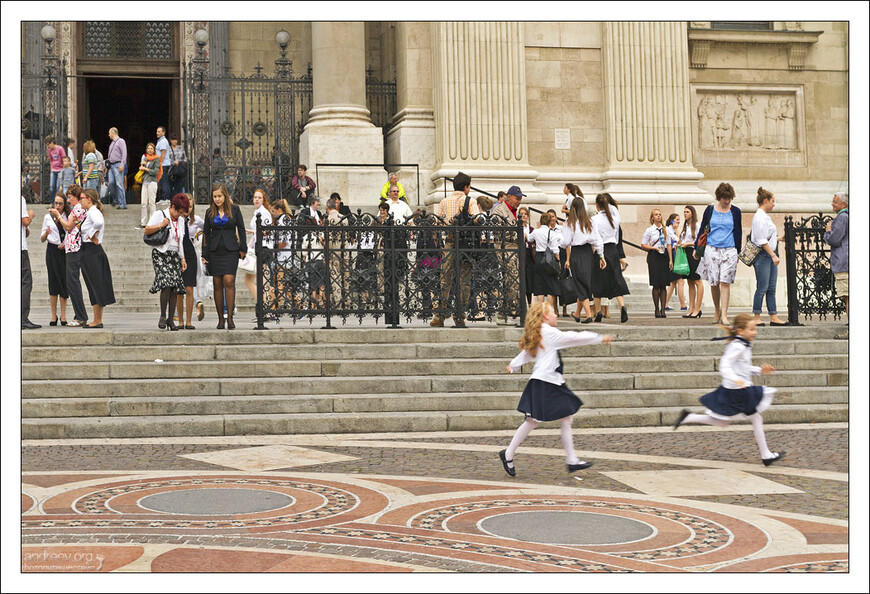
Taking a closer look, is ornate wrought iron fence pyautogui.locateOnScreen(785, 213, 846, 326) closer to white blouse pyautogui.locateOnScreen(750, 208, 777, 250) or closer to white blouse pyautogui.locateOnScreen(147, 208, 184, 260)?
white blouse pyautogui.locateOnScreen(750, 208, 777, 250)

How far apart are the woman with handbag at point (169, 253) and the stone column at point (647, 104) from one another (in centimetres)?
1190

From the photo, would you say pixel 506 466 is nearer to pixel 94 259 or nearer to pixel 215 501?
pixel 215 501

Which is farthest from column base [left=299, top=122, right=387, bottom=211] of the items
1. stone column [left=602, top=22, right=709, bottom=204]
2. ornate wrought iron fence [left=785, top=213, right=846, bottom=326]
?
ornate wrought iron fence [left=785, top=213, right=846, bottom=326]

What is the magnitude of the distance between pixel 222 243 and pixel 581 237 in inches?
181

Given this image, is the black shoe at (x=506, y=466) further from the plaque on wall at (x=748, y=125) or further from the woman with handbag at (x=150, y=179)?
the plaque on wall at (x=748, y=125)

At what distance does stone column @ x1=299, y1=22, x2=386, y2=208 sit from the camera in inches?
886

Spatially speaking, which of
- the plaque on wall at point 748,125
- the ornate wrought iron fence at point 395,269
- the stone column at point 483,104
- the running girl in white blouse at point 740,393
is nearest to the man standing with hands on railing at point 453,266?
the ornate wrought iron fence at point 395,269

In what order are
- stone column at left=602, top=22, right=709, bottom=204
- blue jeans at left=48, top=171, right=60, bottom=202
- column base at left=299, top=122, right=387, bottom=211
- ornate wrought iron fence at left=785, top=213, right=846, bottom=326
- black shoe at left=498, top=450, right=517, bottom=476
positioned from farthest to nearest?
stone column at left=602, top=22, right=709, bottom=204
column base at left=299, top=122, right=387, bottom=211
blue jeans at left=48, top=171, right=60, bottom=202
ornate wrought iron fence at left=785, top=213, right=846, bottom=326
black shoe at left=498, top=450, right=517, bottom=476

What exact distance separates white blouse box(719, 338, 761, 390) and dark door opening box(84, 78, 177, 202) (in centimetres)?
2446

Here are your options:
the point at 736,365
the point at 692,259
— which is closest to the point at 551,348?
the point at 736,365

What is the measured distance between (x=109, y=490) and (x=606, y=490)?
10.8ft

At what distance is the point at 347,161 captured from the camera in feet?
74.6

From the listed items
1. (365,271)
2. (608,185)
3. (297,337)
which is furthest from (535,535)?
(608,185)

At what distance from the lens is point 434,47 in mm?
22734
